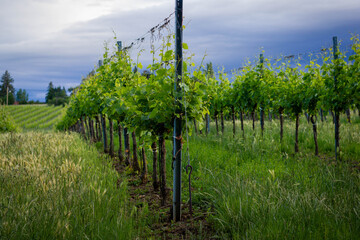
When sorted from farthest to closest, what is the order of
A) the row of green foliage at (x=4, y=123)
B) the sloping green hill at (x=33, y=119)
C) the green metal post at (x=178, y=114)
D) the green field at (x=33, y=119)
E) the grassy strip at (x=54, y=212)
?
the sloping green hill at (x=33, y=119) → the green field at (x=33, y=119) → the row of green foliage at (x=4, y=123) → the green metal post at (x=178, y=114) → the grassy strip at (x=54, y=212)

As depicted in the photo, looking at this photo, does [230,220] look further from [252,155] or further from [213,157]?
[252,155]

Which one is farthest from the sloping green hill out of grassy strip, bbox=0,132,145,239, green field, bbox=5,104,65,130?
grassy strip, bbox=0,132,145,239

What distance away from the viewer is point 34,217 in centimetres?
305

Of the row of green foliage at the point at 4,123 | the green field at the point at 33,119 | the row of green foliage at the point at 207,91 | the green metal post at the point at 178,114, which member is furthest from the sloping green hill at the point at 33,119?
the green metal post at the point at 178,114

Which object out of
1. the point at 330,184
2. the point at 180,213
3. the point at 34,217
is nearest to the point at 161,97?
the point at 180,213

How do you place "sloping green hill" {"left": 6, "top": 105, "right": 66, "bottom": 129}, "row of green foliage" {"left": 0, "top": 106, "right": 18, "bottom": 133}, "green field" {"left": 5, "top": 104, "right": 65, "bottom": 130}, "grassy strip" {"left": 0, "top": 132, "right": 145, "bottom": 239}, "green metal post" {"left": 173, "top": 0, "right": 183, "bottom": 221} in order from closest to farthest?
"grassy strip" {"left": 0, "top": 132, "right": 145, "bottom": 239}, "green metal post" {"left": 173, "top": 0, "right": 183, "bottom": 221}, "row of green foliage" {"left": 0, "top": 106, "right": 18, "bottom": 133}, "green field" {"left": 5, "top": 104, "right": 65, "bottom": 130}, "sloping green hill" {"left": 6, "top": 105, "right": 66, "bottom": 129}

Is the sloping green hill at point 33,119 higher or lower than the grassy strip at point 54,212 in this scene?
higher

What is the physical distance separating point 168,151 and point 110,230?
5.62 meters

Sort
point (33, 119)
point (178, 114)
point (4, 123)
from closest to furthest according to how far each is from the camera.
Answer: point (178, 114) → point (4, 123) → point (33, 119)

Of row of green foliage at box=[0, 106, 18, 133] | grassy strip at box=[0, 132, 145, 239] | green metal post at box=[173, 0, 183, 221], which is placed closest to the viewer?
grassy strip at box=[0, 132, 145, 239]

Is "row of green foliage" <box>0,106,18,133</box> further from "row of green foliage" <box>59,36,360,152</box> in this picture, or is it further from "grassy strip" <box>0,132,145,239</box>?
"grassy strip" <box>0,132,145,239</box>

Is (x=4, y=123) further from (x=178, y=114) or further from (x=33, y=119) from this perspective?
(x=33, y=119)

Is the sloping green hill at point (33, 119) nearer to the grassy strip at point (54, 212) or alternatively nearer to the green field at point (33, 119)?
the green field at point (33, 119)

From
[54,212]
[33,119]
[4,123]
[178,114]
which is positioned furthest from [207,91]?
[33,119]
